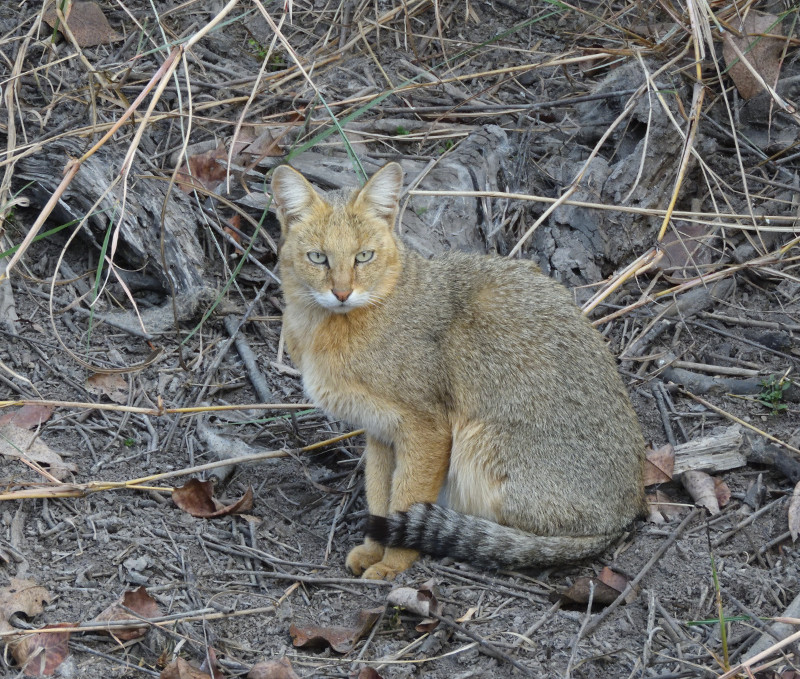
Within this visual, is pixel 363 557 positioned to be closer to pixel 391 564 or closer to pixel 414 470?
pixel 391 564

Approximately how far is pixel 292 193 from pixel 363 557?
1966 millimetres

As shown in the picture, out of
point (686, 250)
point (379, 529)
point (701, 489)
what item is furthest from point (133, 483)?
point (686, 250)

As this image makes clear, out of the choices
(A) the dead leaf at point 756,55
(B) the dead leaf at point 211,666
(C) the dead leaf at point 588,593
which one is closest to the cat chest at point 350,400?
(C) the dead leaf at point 588,593

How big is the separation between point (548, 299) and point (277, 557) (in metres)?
1.99

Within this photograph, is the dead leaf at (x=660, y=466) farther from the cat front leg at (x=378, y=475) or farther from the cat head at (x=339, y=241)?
the cat head at (x=339, y=241)

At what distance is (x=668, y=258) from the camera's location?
6.52 metres

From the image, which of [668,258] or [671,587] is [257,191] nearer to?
[668,258]

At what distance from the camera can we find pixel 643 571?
4.29 metres

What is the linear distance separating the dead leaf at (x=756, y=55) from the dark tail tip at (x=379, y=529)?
4.52 metres

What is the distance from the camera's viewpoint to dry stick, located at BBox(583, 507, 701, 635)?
397cm

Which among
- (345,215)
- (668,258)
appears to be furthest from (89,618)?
(668,258)

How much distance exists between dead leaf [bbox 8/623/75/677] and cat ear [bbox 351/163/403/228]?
245cm

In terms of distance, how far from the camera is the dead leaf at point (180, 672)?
3453 mm

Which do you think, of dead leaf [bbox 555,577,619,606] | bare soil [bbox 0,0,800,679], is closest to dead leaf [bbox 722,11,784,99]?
bare soil [bbox 0,0,800,679]
